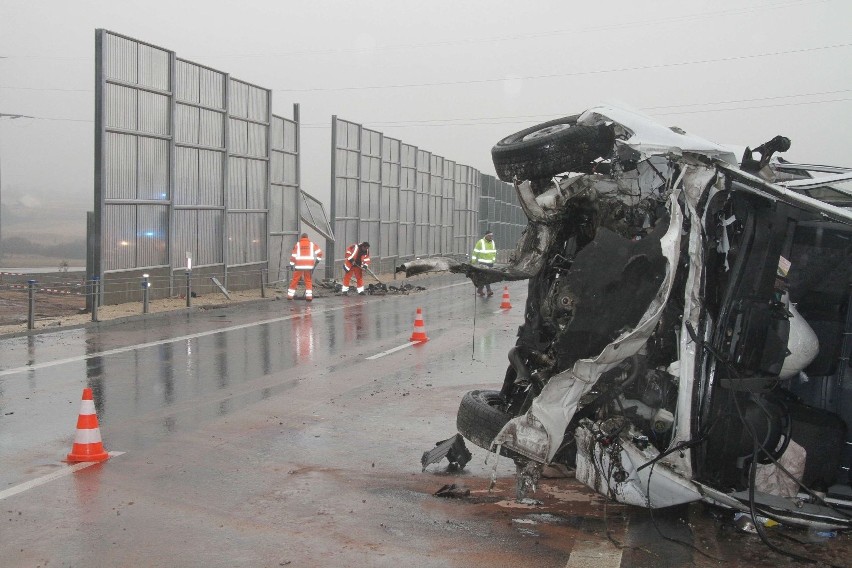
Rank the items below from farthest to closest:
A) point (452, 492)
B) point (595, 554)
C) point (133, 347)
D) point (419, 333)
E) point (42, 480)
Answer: point (419, 333) → point (133, 347) → point (42, 480) → point (452, 492) → point (595, 554)

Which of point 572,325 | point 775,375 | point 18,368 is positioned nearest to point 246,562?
point 572,325

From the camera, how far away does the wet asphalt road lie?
5.54 meters

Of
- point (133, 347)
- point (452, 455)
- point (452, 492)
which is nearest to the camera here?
point (452, 492)

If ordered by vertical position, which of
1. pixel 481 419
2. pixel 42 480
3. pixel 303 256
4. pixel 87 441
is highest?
pixel 303 256

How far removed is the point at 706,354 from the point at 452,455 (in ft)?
8.20

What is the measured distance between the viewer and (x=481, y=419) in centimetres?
690

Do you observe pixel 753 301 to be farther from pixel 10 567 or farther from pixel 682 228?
pixel 10 567

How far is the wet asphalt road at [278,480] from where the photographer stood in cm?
554

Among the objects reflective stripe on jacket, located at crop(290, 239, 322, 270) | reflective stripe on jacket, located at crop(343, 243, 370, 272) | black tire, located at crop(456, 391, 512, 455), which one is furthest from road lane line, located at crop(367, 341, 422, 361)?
reflective stripe on jacket, located at crop(343, 243, 370, 272)

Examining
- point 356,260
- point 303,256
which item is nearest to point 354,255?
point 356,260

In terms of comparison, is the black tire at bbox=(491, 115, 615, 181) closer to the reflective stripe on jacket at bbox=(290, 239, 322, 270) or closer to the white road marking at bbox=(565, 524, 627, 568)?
the white road marking at bbox=(565, 524, 627, 568)

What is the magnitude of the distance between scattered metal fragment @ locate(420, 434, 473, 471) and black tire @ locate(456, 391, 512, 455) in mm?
218

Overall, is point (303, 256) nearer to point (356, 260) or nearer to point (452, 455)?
point (356, 260)

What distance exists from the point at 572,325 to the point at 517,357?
3.81 ft
